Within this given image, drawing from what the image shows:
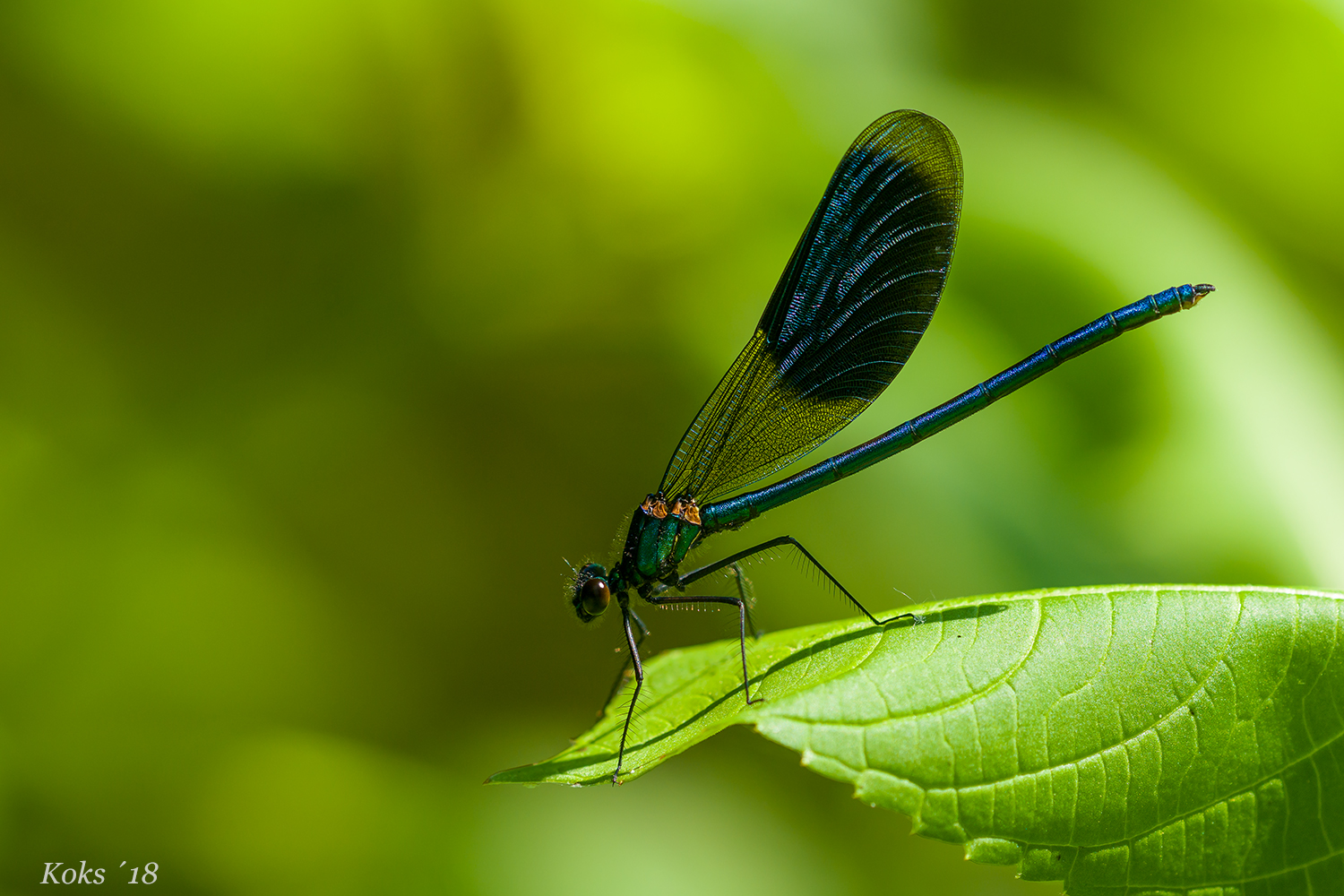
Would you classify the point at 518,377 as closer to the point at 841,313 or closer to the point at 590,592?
the point at 590,592

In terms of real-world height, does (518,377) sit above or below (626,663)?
above

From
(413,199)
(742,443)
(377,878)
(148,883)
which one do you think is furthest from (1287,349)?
(148,883)

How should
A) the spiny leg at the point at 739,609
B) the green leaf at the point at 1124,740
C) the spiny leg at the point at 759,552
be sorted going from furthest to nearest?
1. the spiny leg at the point at 759,552
2. the spiny leg at the point at 739,609
3. the green leaf at the point at 1124,740

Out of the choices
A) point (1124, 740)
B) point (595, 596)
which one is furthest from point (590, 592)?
point (1124, 740)

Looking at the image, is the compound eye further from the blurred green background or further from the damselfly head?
the blurred green background

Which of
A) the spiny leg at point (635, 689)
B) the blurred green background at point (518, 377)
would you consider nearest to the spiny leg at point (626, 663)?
the spiny leg at point (635, 689)

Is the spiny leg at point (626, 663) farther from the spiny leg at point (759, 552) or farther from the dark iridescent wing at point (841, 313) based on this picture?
the dark iridescent wing at point (841, 313)

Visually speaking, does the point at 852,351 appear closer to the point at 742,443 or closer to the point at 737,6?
the point at 742,443
